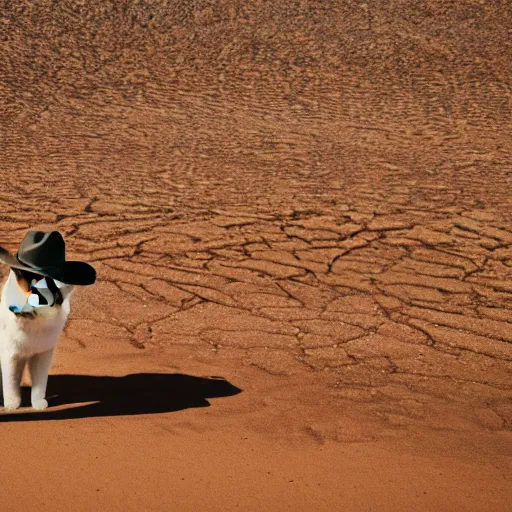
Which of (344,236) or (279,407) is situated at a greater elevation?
(344,236)

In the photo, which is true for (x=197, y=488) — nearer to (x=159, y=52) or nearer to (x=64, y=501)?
(x=64, y=501)

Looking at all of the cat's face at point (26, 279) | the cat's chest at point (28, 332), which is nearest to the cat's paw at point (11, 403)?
the cat's chest at point (28, 332)

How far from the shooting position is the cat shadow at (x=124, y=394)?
153 inches

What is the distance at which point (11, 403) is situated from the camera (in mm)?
3768

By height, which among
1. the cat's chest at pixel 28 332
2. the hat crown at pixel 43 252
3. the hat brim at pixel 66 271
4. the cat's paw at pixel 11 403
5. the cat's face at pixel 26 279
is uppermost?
the hat crown at pixel 43 252

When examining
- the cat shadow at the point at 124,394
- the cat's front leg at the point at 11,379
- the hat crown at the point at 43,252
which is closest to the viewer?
the hat crown at the point at 43,252

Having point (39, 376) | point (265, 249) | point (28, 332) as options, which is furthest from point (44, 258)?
point (265, 249)

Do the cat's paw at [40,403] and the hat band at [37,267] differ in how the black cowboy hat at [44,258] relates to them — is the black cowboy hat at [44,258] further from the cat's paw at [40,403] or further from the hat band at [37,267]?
the cat's paw at [40,403]

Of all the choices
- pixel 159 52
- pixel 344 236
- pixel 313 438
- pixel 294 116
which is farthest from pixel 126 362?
pixel 159 52

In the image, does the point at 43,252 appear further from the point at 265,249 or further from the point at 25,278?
the point at 265,249

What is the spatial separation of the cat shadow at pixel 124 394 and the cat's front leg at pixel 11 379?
47mm

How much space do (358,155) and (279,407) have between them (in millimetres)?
5756

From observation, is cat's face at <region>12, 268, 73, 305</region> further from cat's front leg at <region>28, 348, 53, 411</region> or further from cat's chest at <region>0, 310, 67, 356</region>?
cat's front leg at <region>28, 348, 53, 411</region>

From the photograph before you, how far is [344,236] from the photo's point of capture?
6.96 metres
